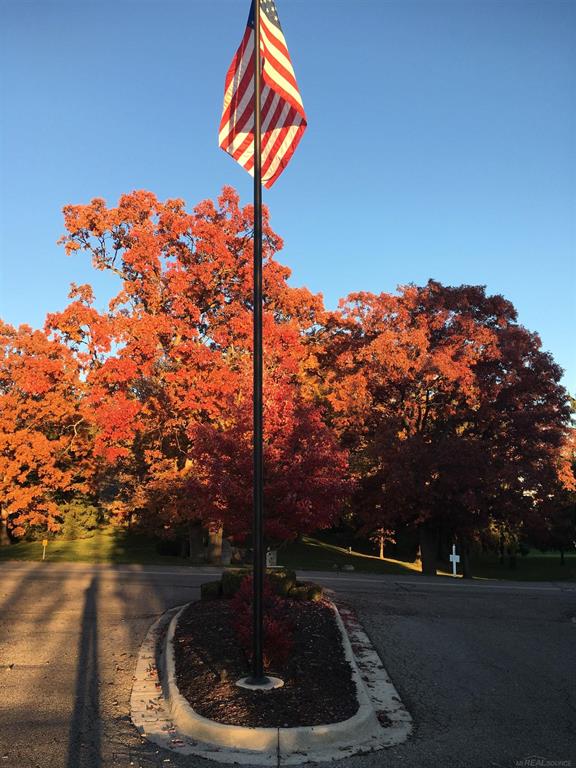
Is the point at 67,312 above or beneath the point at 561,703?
above

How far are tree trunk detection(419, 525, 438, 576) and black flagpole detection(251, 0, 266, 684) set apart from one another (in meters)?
22.4

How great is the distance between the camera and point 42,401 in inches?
1136

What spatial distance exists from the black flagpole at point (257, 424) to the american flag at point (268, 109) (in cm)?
36

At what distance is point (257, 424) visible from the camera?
7988 millimetres

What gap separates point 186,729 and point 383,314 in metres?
23.0

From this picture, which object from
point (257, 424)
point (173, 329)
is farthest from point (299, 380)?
point (257, 424)

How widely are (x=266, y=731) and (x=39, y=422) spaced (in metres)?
26.5

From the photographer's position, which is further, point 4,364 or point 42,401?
point 4,364

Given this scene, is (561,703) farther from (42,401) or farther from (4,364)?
(4,364)

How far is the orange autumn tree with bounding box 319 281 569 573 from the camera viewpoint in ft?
82.0

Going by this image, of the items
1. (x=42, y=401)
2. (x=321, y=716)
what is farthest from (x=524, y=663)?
(x=42, y=401)

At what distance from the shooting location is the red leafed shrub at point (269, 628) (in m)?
8.10

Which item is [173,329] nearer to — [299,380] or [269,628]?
[299,380]

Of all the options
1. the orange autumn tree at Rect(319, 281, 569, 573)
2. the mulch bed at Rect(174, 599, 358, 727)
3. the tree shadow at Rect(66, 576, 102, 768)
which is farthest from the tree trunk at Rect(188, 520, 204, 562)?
the mulch bed at Rect(174, 599, 358, 727)
